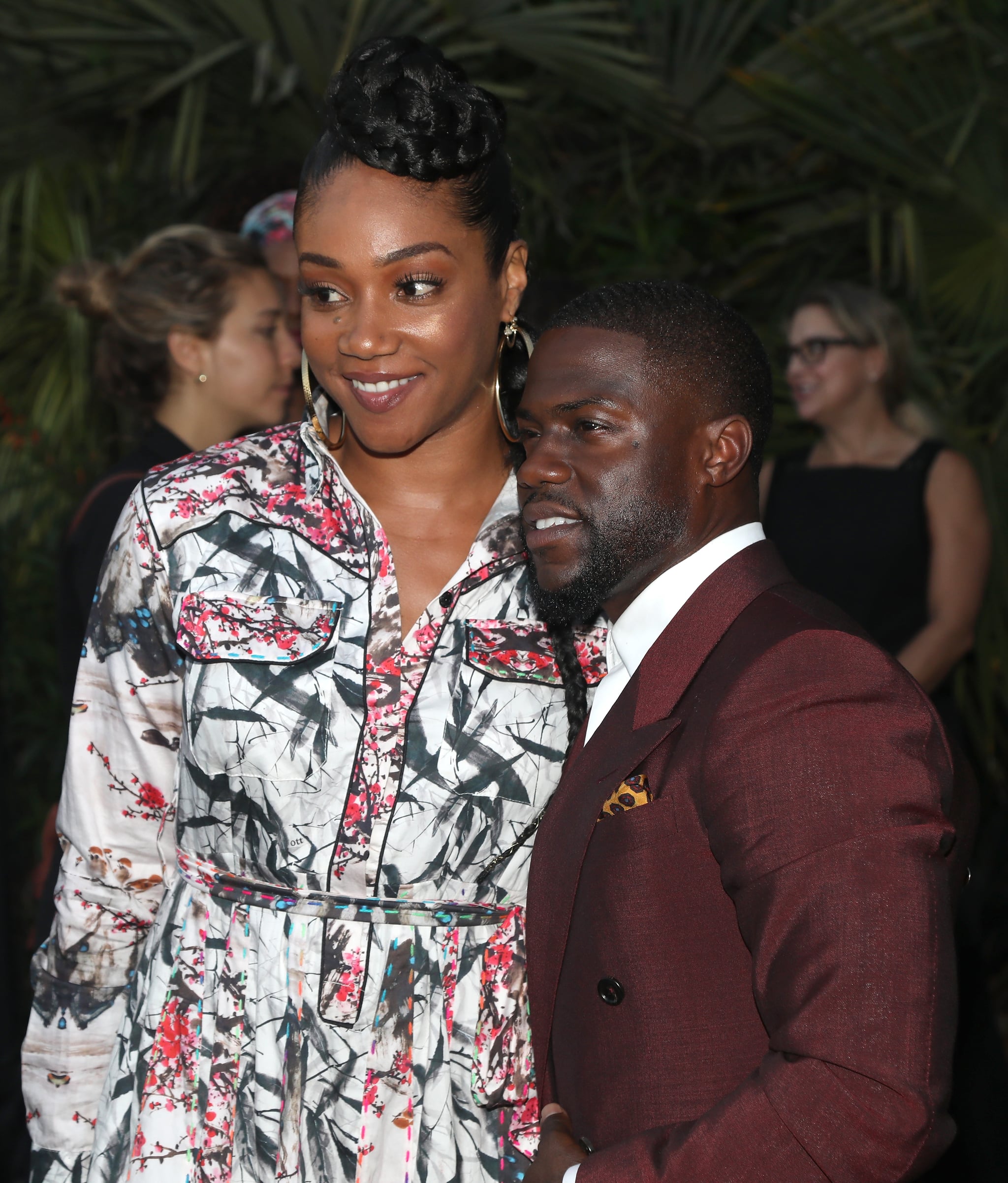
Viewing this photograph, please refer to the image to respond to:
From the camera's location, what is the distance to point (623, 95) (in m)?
4.57

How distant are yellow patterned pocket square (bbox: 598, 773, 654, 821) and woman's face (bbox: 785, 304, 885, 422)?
9.63ft

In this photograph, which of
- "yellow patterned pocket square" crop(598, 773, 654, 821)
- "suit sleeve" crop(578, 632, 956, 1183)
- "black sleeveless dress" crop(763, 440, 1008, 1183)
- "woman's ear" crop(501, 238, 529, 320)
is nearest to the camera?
"suit sleeve" crop(578, 632, 956, 1183)

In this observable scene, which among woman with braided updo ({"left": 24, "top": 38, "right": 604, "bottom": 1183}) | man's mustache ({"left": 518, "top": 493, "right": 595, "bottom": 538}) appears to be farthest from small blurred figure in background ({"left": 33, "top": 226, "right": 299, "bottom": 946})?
man's mustache ({"left": 518, "top": 493, "right": 595, "bottom": 538})

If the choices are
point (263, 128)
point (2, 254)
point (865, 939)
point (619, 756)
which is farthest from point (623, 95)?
point (865, 939)

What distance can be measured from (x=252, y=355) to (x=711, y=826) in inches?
91.8

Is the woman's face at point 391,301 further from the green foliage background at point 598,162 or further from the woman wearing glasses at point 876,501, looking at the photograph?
the green foliage background at point 598,162

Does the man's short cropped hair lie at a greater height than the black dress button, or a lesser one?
greater

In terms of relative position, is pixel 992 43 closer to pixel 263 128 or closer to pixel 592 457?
pixel 263 128

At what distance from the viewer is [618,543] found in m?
1.50

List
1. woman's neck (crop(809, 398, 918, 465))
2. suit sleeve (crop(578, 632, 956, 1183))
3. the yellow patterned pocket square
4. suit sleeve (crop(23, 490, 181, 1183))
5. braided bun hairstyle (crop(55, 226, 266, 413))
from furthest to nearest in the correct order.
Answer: woman's neck (crop(809, 398, 918, 465))
braided bun hairstyle (crop(55, 226, 266, 413))
suit sleeve (crop(23, 490, 181, 1183))
the yellow patterned pocket square
suit sleeve (crop(578, 632, 956, 1183))

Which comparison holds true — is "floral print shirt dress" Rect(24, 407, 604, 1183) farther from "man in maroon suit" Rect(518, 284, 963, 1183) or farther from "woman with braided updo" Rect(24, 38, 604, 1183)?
"man in maroon suit" Rect(518, 284, 963, 1183)

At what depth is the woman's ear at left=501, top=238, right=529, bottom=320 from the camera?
1.87 m

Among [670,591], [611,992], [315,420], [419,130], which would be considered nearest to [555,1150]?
[611,992]

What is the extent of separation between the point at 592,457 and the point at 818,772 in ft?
1.63
